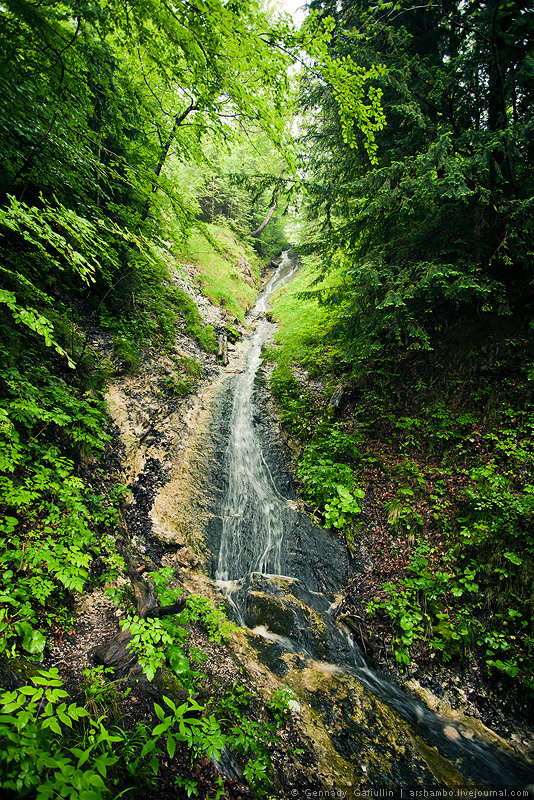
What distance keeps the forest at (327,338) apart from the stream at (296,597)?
332mm

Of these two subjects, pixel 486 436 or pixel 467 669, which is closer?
pixel 467 669

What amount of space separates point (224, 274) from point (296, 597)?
52.1 ft

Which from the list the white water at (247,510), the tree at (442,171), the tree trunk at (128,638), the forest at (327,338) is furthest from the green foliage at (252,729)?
the tree at (442,171)

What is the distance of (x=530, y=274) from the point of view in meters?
5.34

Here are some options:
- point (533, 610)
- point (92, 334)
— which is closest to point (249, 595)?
point (533, 610)

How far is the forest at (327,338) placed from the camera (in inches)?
90.5

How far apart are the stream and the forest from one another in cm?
33

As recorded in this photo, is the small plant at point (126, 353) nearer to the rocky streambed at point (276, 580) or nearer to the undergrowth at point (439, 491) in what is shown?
the rocky streambed at point (276, 580)

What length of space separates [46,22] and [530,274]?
24.6 feet

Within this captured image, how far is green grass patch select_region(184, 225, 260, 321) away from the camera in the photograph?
14.0 meters

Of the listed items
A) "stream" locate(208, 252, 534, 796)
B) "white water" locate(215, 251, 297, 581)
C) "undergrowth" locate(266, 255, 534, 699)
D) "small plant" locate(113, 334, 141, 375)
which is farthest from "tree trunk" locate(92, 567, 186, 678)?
"small plant" locate(113, 334, 141, 375)

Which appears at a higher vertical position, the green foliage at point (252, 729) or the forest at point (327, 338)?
the forest at point (327, 338)

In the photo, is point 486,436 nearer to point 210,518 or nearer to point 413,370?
point 413,370

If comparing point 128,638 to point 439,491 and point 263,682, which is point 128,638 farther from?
point 439,491
